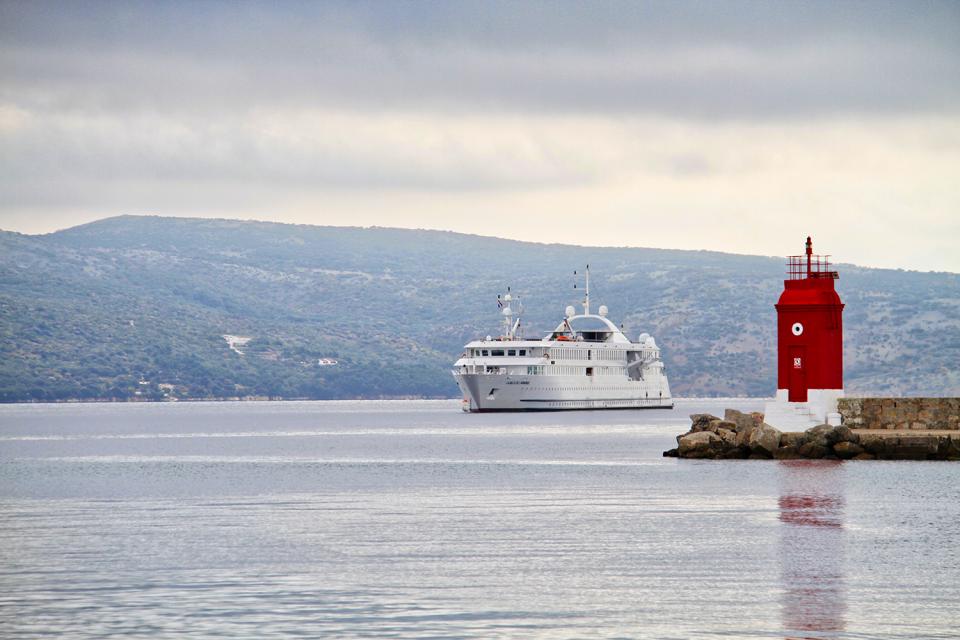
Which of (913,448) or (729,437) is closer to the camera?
(913,448)

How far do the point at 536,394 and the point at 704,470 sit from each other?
213 ft

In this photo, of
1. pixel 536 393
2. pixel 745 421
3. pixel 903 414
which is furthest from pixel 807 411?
pixel 536 393

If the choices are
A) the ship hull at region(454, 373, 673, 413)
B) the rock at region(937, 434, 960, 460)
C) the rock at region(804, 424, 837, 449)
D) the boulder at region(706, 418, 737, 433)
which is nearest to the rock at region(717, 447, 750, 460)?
the boulder at region(706, 418, 737, 433)

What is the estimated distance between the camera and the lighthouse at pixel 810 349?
149ft

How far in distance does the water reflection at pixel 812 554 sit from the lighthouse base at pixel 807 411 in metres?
4.04

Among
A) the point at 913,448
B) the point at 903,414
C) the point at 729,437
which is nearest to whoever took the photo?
the point at 913,448

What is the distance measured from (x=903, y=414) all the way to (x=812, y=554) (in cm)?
2469

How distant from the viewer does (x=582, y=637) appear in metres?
17.4

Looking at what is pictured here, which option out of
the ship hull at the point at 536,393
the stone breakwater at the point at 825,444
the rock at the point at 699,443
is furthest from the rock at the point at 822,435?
the ship hull at the point at 536,393

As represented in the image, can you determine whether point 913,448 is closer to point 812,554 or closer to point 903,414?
point 903,414

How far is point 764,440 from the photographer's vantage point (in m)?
47.7

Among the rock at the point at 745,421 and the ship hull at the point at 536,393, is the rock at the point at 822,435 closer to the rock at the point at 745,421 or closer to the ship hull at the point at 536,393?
the rock at the point at 745,421

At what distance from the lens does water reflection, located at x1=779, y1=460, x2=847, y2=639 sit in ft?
60.5

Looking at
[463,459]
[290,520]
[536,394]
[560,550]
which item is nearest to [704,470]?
[463,459]
